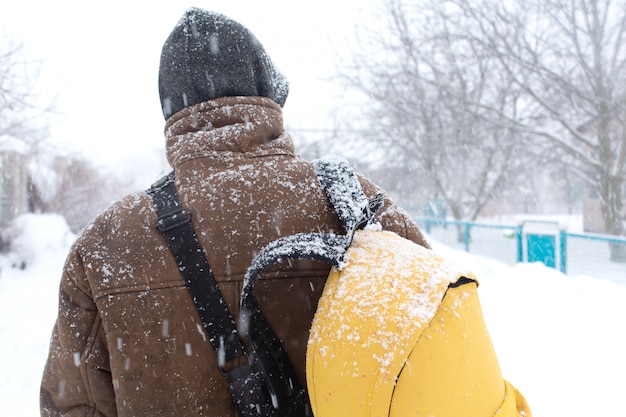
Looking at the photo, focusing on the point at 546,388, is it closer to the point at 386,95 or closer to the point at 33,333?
the point at 33,333

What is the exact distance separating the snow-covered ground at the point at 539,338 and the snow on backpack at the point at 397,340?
3394 millimetres

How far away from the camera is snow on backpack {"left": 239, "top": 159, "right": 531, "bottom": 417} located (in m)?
0.85

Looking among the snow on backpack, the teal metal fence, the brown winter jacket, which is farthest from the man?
the teal metal fence

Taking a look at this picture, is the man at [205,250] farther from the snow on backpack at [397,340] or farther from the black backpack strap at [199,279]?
the snow on backpack at [397,340]

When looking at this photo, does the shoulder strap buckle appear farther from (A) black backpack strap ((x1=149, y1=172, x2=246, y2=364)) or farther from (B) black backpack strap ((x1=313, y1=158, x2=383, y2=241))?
(B) black backpack strap ((x1=313, y1=158, x2=383, y2=241))

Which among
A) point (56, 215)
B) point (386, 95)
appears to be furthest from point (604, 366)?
point (56, 215)

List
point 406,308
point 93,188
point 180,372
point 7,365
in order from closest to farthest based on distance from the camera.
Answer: point 406,308 < point 180,372 < point 7,365 < point 93,188

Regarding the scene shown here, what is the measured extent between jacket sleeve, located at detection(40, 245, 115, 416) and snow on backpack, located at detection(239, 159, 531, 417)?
0.52 m

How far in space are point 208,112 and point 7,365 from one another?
5595 millimetres

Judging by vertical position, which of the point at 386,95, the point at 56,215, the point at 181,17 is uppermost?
the point at 386,95

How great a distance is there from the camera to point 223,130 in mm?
1238

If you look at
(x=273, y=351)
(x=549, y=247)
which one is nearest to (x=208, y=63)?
(x=273, y=351)

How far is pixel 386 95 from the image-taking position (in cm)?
1486

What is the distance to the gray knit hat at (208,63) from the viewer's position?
132 centimetres
